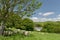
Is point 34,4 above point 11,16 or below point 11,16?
above

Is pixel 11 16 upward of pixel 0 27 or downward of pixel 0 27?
upward

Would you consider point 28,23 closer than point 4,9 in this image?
No

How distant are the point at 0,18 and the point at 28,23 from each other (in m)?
14.4

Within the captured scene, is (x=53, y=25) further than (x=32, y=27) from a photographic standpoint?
No

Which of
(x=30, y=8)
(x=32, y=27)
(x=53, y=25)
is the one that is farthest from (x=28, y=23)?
(x=30, y=8)

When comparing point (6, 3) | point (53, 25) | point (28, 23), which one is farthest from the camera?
point (28, 23)

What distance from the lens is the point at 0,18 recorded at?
2281 centimetres

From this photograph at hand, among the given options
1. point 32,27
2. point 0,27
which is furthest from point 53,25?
point 0,27

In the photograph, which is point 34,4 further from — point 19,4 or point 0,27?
point 0,27

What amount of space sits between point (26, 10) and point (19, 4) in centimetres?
126

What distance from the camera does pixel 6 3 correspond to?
74.2 ft

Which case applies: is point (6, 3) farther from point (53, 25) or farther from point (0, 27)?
point (53, 25)

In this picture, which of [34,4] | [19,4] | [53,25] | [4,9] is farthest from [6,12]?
[53,25]

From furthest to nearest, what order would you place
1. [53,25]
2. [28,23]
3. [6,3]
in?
[28,23] → [53,25] → [6,3]
